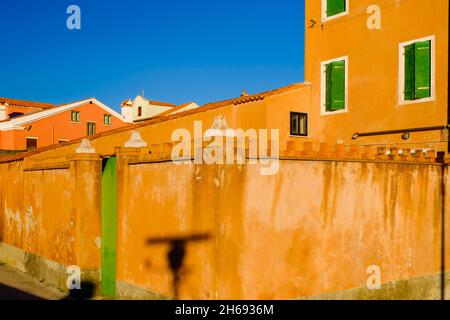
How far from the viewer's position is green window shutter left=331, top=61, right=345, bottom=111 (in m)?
14.0

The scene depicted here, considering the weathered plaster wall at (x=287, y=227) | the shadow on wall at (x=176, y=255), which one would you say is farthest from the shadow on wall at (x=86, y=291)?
the shadow on wall at (x=176, y=255)

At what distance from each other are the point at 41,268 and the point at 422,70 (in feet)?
35.9

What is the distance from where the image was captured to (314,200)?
7258mm

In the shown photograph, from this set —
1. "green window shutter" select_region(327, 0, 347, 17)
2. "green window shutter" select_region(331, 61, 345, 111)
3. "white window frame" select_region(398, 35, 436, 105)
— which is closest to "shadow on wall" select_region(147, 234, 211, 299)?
"white window frame" select_region(398, 35, 436, 105)

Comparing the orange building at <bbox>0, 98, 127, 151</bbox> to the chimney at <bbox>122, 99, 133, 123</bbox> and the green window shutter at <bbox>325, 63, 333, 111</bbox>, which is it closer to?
the chimney at <bbox>122, 99, 133, 123</bbox>

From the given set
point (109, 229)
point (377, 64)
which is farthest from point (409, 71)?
point (109, 229)

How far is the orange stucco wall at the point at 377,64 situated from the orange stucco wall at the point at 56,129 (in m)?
28.3

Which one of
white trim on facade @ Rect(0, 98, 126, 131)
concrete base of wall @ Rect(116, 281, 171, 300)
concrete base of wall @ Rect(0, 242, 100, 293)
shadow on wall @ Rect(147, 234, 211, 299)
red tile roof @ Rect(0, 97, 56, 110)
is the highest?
red tile roof @ Rect(0, 97, 56, 110)

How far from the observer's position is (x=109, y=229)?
9.09 m

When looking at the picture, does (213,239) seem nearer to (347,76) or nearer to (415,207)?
(415,207)

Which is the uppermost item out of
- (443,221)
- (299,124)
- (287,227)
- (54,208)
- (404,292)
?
(299,124)

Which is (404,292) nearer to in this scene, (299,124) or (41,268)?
(299,124)

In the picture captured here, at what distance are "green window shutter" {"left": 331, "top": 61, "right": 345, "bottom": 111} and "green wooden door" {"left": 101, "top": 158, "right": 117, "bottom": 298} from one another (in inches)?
304
